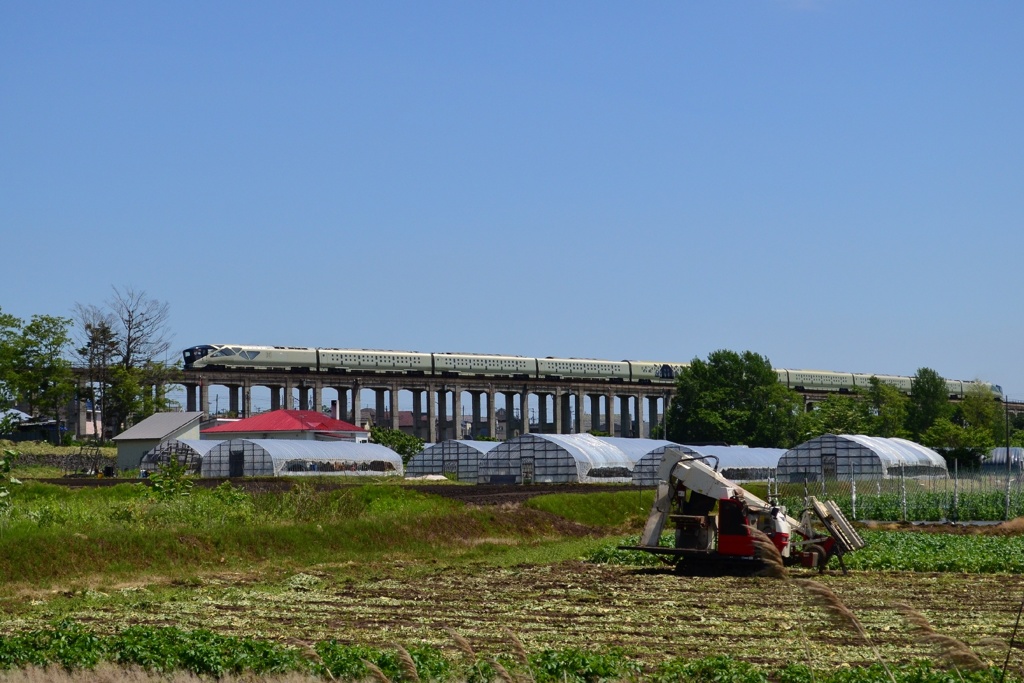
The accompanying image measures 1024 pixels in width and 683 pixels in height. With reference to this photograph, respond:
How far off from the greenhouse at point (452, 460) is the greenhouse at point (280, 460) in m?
1.95

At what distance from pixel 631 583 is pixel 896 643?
7.61m

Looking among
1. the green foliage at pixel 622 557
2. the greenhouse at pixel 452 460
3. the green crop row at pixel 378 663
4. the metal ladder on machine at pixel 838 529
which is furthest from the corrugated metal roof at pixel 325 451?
the green crop row at pixel 378 663

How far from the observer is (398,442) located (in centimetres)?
8419

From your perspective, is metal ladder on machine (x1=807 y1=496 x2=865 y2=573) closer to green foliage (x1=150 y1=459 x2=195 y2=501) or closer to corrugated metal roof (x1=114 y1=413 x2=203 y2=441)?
green foliage (x1=150 y1=459 x2=195 y2=501)

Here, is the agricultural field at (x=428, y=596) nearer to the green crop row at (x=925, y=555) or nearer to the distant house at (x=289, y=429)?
the green crop row at (x=925, y=555)

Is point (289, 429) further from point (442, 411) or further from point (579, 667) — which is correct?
point (579, 667)

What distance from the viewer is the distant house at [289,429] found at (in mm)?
80812

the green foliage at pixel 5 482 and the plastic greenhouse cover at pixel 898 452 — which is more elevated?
the green foliage at pixel 5 482

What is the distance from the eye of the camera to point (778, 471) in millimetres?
61125

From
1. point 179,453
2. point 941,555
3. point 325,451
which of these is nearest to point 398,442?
point 325,451

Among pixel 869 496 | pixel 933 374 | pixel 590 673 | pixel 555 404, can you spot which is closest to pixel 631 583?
pixel 590 673

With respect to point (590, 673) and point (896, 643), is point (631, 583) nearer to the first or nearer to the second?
point (896, 643)

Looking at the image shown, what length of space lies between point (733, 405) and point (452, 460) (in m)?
35.3

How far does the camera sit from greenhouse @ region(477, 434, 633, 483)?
65375 mm
